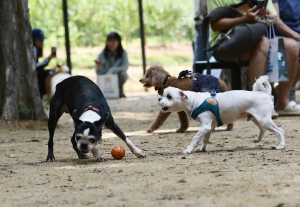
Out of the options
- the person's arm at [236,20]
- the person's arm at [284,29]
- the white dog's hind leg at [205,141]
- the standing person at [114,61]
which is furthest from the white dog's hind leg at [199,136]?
the standing person at [114,61]

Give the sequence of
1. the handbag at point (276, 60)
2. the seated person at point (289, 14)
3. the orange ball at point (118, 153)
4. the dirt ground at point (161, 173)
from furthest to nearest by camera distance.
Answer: the seated person at point (289, 14), the handbag at point (276, 60), the orange ball at point (118, 153), the dirt ground at point (161, 173)

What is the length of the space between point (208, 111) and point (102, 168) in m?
1.27

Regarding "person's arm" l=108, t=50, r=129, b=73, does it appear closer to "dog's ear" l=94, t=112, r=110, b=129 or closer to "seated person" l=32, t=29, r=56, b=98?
"seated person" l=32, t=29, r=56, b=98

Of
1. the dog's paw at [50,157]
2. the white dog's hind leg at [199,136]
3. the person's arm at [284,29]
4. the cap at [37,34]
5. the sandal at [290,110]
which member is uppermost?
the person's arm at [284,29]

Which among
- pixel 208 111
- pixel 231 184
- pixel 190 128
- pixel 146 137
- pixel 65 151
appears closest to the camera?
pixel 231 184

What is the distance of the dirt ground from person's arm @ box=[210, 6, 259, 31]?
1.50m

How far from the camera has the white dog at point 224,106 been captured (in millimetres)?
6652

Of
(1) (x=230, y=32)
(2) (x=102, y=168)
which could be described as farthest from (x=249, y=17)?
(2) (x=102, y=168)

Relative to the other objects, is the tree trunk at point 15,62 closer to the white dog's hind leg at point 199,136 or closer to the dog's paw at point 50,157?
the dog's paw at point 50,157

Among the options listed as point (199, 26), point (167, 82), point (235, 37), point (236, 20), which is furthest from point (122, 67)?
point (167, 82)

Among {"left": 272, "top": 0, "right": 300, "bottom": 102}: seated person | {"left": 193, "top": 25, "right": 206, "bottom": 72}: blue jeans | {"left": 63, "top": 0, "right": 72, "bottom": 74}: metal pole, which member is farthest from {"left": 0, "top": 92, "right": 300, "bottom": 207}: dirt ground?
{"left": 63, "top": 0, "right": 72, "bottom": 74}: metal pole

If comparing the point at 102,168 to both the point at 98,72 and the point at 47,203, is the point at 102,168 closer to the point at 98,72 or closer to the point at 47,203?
the point at 47,203

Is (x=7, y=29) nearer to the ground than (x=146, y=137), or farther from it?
farther from it

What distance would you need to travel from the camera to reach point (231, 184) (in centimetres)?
488
